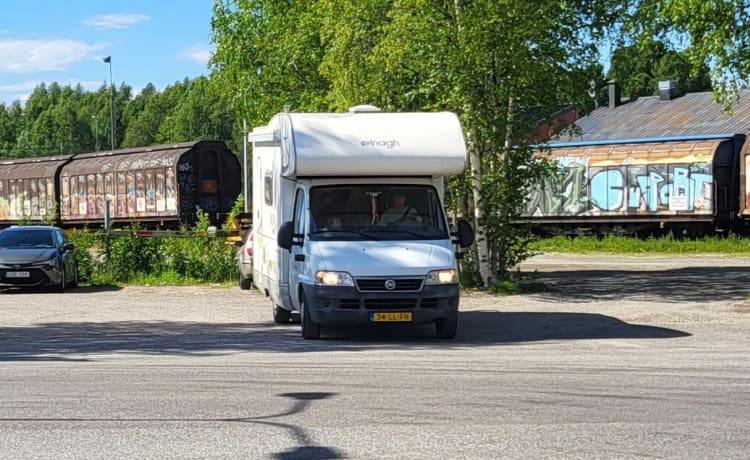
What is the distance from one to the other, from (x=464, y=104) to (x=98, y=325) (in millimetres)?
7913

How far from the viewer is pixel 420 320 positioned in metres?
15.7

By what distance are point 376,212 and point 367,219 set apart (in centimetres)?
16

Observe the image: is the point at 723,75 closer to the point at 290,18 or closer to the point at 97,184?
the point at 290,18

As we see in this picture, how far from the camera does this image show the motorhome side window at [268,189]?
18.8 m

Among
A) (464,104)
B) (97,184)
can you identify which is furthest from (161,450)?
Result: (97,184)

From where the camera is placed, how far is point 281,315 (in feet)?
63.2

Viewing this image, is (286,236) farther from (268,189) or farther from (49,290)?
(49,290)

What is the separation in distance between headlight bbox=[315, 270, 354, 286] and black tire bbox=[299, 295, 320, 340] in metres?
0.56

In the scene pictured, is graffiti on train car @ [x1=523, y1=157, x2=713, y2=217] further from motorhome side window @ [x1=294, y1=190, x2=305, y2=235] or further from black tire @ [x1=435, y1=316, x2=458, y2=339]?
black tire @ [x1=435, y1=316, x2=458, y2=339]

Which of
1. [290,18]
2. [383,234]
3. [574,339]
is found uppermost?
[290,18]

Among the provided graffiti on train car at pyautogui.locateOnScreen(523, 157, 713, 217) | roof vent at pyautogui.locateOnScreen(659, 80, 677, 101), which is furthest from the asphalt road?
roof vent at pyautogui.locateOnScreen(659, 80, 677, 101)

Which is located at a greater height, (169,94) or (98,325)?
(169,94)

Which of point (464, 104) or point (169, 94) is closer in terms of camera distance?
point (464, 104)

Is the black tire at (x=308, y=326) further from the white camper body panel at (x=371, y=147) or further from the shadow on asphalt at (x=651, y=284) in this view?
the shadow on asphalt at (x=651, y=284)
